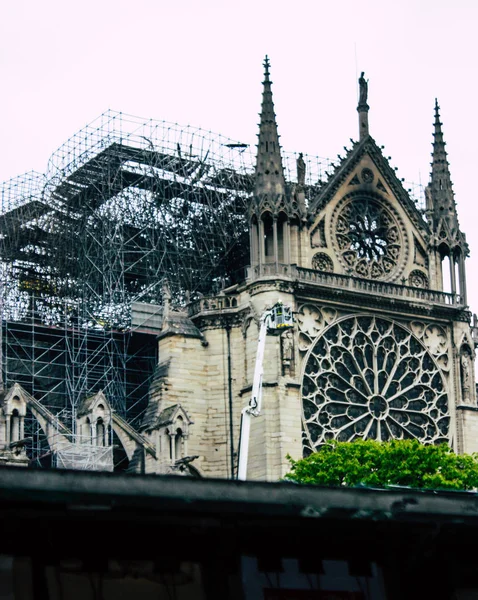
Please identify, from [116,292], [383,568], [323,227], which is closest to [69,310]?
[116,292]

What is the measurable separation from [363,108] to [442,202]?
5.31m

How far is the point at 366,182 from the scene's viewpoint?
6812cm

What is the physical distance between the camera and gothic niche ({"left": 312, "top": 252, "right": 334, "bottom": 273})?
65312mm

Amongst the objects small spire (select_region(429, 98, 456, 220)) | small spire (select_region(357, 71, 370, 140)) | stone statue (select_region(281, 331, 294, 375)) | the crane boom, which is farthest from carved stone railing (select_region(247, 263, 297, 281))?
the crane boom

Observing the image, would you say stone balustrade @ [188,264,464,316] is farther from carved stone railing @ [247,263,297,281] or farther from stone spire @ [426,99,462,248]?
stone spire @ [426,99,462,248]

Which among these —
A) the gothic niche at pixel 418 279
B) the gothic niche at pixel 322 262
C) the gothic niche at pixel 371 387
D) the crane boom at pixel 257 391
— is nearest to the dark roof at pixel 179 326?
the gothic niche at pixel 371 387

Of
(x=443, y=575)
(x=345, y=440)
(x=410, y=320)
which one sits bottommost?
(x=443, y=575)

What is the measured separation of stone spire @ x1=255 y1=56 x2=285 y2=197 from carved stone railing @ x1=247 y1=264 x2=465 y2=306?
9.64 feet

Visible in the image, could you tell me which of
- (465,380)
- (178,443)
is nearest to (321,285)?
(465,380)

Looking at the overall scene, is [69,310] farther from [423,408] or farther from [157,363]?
[423,408]

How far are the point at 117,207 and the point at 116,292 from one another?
12.1ft

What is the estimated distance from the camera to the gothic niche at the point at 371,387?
6228 cm

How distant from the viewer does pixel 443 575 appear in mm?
14750

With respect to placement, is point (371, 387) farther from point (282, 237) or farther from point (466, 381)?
point (282, 237)
